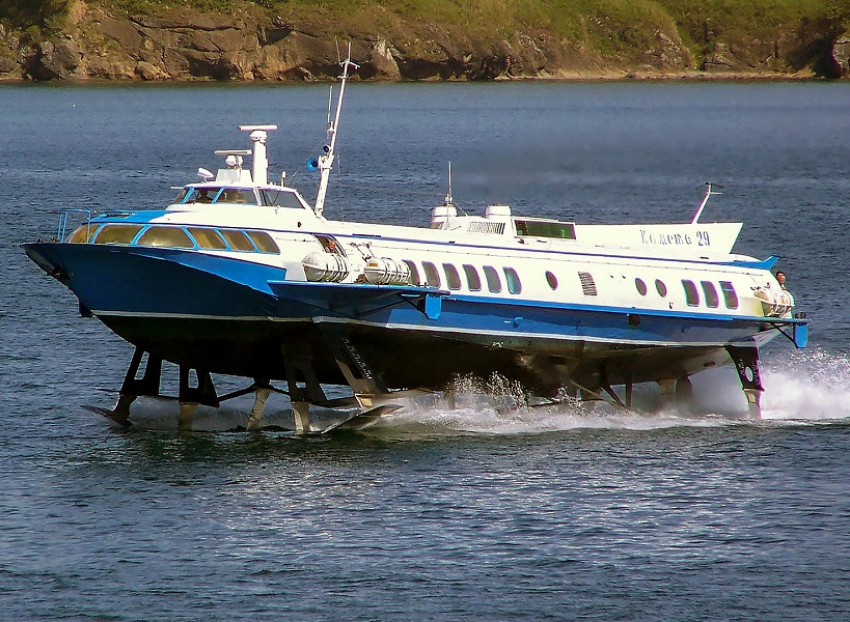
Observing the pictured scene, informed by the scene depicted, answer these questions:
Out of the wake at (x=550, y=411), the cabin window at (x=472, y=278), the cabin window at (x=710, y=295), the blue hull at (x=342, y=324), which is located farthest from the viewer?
the cabin window at (x=710, y=295)

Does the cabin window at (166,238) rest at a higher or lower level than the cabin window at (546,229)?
lower

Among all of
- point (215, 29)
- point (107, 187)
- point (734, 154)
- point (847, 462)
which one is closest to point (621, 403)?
point (847, 462)

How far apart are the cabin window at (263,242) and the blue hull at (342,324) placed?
1.96ft

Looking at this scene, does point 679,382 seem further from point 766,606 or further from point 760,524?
point 766,606

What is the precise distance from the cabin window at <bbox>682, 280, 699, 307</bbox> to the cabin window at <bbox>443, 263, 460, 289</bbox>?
22.4 feet

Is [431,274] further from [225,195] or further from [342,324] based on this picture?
[225,195]

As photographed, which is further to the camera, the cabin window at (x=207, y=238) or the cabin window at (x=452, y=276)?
the cabin window at (x=452, y=276)

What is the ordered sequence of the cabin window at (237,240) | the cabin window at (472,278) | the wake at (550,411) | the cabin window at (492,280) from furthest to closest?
the wake at (550,411) → the cabin window at (492,280) → the cabin window at (472,278) → the cabin window at (237,240)

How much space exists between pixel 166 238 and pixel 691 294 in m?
14.2

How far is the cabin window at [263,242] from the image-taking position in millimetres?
36406

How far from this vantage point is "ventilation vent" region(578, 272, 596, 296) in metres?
39.9

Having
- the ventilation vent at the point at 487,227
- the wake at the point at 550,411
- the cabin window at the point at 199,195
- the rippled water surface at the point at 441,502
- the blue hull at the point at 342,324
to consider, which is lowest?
the rippled water surface at the point at 441,502

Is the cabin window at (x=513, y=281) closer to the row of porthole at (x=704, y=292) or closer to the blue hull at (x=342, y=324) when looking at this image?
the blue hull at (x=342, y=324)

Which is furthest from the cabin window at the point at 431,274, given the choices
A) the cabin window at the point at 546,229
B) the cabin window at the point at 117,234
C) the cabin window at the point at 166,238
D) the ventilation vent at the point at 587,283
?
the cabin window at the point at 117,234
